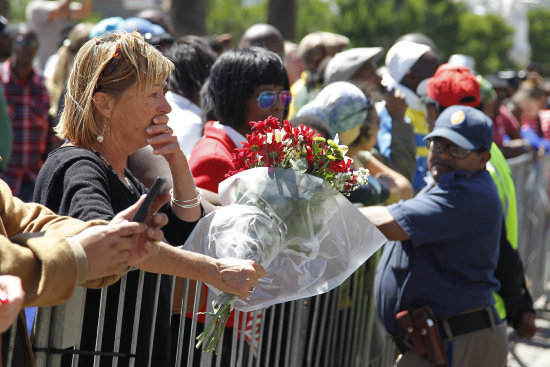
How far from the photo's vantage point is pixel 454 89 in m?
5.05

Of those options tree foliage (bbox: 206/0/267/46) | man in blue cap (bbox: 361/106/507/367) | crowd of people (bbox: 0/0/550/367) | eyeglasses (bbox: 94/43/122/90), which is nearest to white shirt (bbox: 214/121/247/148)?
crowd of people (bbox: 0/0/550/367)

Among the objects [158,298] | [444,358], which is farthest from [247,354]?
[444,358]

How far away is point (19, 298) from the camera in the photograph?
1.63 meters

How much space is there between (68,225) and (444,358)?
2.49 meters

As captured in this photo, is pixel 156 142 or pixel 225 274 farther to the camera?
pixel 156 142

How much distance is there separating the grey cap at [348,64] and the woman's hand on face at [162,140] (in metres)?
3.15

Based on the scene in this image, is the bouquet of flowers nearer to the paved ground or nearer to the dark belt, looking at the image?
the dark belt

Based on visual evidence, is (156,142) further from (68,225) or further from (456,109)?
(456,109)

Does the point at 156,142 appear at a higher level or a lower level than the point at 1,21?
higher

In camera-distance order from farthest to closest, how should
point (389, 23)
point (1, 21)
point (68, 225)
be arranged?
1. point (389, 23)
2. point (1, 21)
3. point (68, 225)

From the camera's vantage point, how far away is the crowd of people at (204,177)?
2.11m

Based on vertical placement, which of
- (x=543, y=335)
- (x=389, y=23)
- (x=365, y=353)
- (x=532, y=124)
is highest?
(x=365, y=353)

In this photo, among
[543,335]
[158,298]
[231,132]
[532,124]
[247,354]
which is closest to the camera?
[158,298]

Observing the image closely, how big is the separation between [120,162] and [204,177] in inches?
24.6
